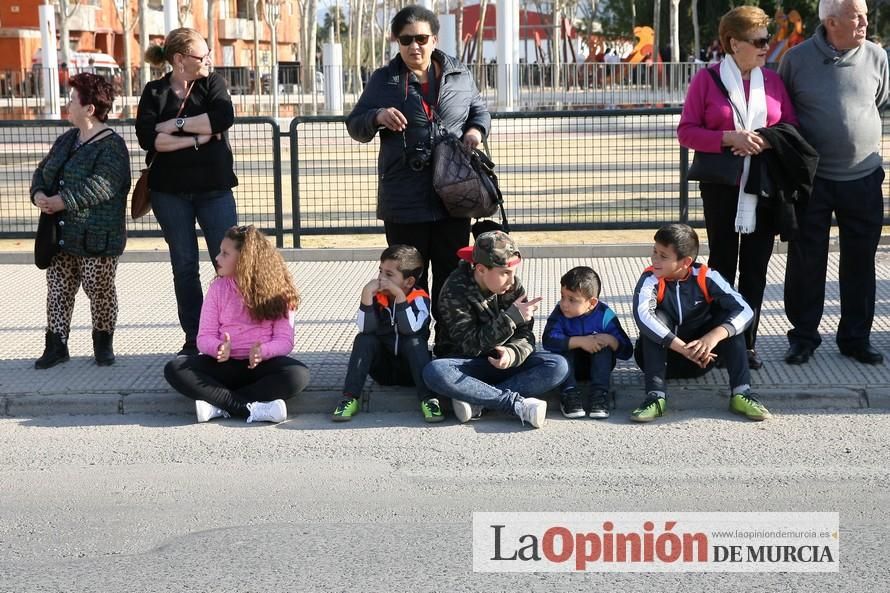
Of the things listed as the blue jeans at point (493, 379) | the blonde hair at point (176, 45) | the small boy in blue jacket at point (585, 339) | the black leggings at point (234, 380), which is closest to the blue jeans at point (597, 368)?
the small boy in blue jacket at point (585, 339)

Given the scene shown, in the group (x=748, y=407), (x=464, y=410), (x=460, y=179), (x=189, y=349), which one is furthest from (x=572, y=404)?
(x=189, y=349)

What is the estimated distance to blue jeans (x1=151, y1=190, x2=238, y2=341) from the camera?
279 inches

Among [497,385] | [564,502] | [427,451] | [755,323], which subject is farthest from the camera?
[755,323]

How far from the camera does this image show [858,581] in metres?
4.15

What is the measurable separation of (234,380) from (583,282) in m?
1.86

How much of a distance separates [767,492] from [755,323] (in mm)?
2001

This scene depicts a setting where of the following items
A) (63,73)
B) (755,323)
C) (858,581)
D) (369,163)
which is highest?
(63,73)

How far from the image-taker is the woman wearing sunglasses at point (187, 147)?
6.89 meters

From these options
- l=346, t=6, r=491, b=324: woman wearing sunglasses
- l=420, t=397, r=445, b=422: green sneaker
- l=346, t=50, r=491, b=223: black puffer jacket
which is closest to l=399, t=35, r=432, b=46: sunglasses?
l=346, t=6, r=491, b=324: woman wearing sunglasses

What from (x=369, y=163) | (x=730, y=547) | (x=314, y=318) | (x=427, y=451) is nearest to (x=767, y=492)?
(x=730, y=547)

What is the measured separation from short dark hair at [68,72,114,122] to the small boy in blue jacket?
2813 mm

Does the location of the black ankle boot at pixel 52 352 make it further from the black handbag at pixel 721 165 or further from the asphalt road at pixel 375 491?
the black handbag at pixel 721 165

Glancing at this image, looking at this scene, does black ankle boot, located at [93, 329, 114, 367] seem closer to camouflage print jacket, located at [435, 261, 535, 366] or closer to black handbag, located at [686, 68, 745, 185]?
camouflage print jacket, located at [435, 261, 535, 366]

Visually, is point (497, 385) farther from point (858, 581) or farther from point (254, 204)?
point (254, 204)
